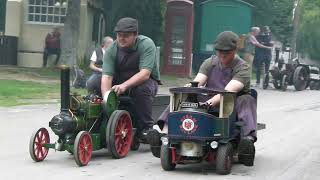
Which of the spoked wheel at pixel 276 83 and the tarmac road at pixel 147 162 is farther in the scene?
the spoked wheel at pixel 276 83

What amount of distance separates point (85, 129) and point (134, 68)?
4.32 feet

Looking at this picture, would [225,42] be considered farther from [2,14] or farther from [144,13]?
[2,14]

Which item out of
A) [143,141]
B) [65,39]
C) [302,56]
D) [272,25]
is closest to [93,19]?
[65,39]

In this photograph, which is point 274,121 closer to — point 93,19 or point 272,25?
point 93,19

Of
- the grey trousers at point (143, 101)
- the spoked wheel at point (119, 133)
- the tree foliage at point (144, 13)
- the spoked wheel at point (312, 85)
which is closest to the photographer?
the spoked wheel at point (119, 133)

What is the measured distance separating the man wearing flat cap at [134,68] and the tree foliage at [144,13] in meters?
19.2

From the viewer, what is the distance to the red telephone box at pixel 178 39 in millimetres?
29797

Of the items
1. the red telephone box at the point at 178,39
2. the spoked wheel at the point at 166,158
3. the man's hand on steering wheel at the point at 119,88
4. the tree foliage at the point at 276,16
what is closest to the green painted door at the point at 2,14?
the red telephone box at the point at 178,39

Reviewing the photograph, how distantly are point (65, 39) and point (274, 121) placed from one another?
11158mm

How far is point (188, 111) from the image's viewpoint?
8516 mm

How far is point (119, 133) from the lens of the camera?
952 centimetres

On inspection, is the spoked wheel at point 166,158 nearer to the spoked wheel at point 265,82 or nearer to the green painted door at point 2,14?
the spoked wheel at point 265,82

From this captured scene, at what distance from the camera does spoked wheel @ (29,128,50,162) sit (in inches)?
356

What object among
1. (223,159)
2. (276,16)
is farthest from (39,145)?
(276,16)
